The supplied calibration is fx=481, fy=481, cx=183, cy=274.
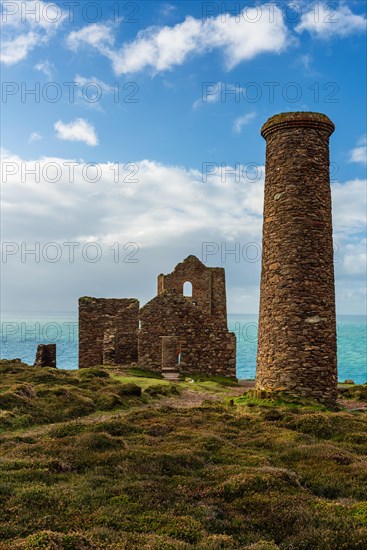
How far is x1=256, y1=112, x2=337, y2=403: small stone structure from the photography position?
811 inches

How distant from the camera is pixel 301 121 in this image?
21453 millimetres

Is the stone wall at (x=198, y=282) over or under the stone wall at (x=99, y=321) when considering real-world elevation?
over

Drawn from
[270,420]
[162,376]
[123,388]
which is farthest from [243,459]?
[162,376]

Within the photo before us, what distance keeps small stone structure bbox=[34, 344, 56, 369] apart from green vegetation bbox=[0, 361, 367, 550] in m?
17.3

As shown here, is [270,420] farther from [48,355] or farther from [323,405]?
[48,355]

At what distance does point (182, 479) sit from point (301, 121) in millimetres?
16587

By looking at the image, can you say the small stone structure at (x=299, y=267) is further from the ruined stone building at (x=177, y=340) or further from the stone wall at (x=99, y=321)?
the stone wall at (x=99, y=321)

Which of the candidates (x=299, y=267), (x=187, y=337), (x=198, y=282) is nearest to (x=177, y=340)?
(x=187, y=337)

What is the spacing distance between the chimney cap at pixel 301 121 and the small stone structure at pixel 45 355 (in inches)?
926

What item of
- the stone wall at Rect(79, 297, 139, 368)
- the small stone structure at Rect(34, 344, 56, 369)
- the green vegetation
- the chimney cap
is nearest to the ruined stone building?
the stone wall at Rect(79, 297, 139, 368)

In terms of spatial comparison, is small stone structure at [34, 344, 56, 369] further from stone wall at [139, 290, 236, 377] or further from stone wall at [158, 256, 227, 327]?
stone wall at [158, 256, 227, 327]

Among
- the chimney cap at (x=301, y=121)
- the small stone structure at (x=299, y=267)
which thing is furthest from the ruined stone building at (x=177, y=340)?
the chimney cap at (x=301, y=121)

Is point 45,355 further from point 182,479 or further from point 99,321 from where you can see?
point 182,479

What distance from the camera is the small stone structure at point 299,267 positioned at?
67.6 feet
